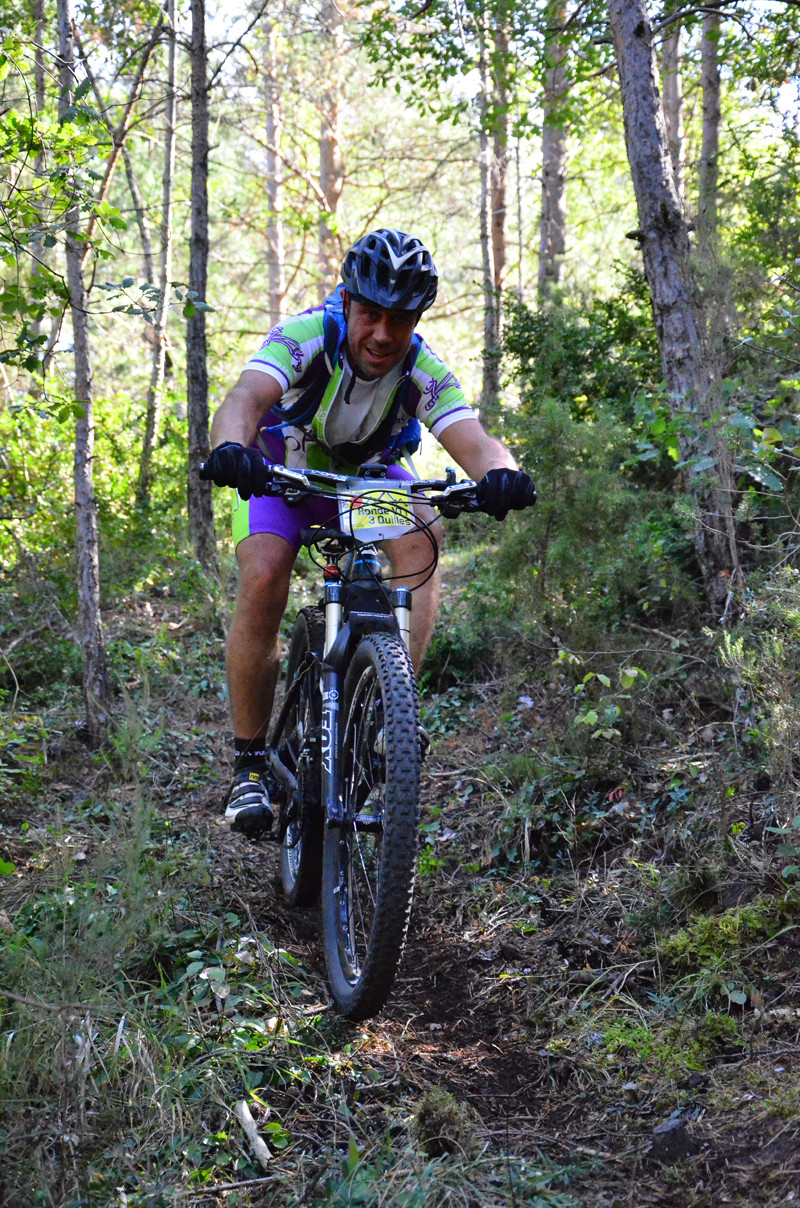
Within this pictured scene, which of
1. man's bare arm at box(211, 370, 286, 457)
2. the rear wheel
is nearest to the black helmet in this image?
man's bare arm at box(211, 370, 286, 457)

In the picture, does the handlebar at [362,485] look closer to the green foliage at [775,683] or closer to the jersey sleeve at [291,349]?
the jersey sleeve at [291,349]

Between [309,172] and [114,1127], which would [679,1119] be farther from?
[309,172]

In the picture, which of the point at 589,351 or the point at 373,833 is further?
the point at 589,351

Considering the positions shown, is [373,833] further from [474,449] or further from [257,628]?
[474,449]

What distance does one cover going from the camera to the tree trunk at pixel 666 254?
17.4ft

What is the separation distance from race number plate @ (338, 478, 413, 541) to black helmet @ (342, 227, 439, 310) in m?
0.69

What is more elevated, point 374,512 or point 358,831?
point 374,512

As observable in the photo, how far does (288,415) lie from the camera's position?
389 centimetres

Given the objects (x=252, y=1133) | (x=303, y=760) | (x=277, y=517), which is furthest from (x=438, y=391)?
(x=252, y=1133)

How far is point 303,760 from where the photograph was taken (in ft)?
11.7

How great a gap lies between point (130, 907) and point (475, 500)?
66.1 inches

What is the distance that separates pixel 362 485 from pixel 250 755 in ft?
4.31

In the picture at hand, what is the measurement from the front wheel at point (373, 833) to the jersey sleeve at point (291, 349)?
114cm

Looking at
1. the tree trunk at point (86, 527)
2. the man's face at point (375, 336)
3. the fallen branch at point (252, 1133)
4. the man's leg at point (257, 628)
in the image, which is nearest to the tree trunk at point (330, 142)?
the tree trunk at point (86, 527)
